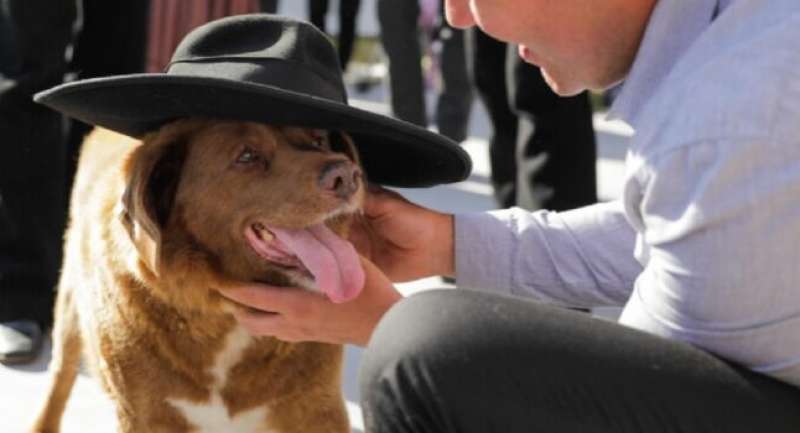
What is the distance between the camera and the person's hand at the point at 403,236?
2611 mm

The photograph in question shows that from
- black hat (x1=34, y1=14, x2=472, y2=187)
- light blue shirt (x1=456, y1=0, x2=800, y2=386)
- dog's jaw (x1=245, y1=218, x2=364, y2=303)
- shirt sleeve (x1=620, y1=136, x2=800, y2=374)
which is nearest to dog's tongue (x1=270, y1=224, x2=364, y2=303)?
dog's jaw (x1=245, y1=218, x2=364, y2=303)

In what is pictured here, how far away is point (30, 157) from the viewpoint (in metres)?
3.89

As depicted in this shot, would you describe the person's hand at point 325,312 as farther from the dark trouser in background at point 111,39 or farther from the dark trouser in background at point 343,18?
the dark trouser in background at point 343,18

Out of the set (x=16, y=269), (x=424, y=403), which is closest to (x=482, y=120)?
(x=16, y=269)

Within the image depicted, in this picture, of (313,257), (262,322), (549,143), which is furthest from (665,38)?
(549,143)

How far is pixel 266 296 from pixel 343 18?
15.9 ft

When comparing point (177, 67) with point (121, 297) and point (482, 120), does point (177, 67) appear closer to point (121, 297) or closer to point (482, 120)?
point (121, 297)

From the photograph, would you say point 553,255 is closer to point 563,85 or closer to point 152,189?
point 563,85

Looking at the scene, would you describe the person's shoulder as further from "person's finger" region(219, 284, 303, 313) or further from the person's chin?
"person's finger" region(219, 284, 303, 313)

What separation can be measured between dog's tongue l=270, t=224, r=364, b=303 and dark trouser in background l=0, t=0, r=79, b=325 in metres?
1.64

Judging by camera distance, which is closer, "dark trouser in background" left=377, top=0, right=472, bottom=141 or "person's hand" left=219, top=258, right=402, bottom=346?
"person's hand" left=219, top=258, right=402, bottom=346

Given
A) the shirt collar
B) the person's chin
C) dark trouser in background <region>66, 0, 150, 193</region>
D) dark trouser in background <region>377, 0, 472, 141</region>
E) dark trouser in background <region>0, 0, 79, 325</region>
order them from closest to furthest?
the shirt collar → the person's chin → dark trouser in background <region>0, 0, 79, 325</region> → dark trouser in background <region>66, 0, 150, 193</region> → dark trouser in background <region>377, 0, 472, 141</region>

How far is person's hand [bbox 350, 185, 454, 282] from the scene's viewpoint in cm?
261

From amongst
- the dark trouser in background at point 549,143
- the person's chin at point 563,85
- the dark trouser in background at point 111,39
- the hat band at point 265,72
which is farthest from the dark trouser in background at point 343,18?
the person's chin at point 563,85
